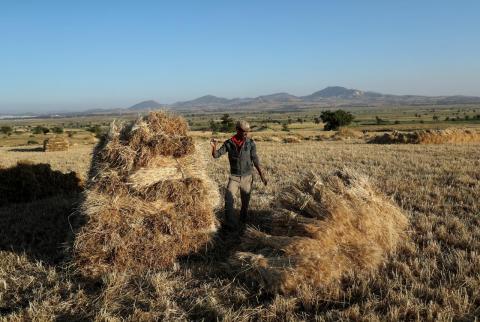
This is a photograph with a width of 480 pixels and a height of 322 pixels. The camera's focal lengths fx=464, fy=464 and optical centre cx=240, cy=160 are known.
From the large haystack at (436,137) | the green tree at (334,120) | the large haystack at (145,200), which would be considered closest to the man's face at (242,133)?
the large haystack at (145,200)

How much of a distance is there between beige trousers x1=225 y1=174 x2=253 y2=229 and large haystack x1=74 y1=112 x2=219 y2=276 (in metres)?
Result: 0.72

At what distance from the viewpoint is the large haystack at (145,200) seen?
6.28 m

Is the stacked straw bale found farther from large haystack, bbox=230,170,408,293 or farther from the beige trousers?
large haystack, bbox=230,170,408,293

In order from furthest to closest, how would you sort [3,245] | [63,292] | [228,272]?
1. [3,245]
2. [228,272]
3. [63,292]

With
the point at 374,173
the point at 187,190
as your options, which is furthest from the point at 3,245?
the point at 374,173

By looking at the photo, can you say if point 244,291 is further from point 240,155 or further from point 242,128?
point 242,128

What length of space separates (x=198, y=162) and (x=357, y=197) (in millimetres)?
2447

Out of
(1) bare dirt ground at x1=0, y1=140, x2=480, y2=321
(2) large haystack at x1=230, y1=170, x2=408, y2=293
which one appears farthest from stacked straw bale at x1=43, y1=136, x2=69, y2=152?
(2) large haystack at x1=230, y1=170, x2=408, y2=293

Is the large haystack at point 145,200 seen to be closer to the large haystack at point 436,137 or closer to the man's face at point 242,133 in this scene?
the man's face at point 242,133

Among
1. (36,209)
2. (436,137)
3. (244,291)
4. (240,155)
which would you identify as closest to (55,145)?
(36,209)

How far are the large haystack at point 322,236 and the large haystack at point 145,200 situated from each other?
0.91 meters

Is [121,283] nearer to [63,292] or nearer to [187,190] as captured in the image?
[63,292]

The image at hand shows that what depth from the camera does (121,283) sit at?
5719 millimetres

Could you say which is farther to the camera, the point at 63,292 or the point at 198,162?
the point at 198,162
